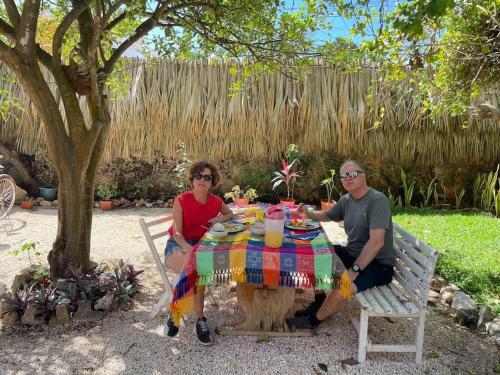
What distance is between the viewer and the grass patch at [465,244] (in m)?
3.34

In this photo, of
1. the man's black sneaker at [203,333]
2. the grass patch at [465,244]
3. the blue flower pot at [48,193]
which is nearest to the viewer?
the man's black sneaker at [203,333]

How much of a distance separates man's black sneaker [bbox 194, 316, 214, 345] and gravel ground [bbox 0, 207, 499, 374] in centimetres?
4

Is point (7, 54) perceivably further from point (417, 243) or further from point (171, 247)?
point (417, 243)

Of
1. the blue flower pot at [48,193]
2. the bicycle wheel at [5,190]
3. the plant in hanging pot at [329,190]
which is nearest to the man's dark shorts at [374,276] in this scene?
the plant in hanging pot at [329,190]

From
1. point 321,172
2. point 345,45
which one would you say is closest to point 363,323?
point 345,45

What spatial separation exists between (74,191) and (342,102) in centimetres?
525

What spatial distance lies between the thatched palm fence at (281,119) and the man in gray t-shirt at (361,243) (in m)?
4.31

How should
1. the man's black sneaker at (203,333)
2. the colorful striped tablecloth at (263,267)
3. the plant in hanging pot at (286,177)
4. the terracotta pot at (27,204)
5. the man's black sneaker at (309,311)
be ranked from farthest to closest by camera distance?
the terracotta pot at (27,204)
the plant in hanging pot at (286,177)
the man's black sneaker at (309,311)
the man's black sneaker at (203,333)
the colorful striped tablecloth at (263,267)

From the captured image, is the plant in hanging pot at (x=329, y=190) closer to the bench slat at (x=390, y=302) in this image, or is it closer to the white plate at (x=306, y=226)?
the white plate at (x=306, y=226)

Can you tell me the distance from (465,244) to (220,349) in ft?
11.2

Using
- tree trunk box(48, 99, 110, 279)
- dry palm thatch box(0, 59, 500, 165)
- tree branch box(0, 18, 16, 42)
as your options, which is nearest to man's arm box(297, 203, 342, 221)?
tree trunk box(48, 99, 110, 279)

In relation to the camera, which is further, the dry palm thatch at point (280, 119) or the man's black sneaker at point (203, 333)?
the dry palm thatch at point (280, 119)

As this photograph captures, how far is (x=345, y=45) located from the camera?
148 inches

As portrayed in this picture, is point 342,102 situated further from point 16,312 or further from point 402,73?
point 16,312
